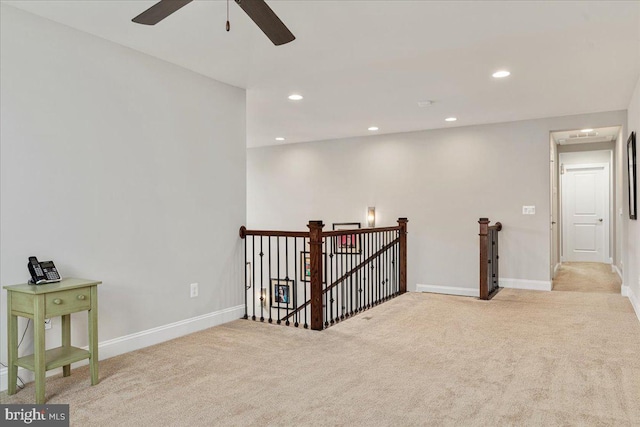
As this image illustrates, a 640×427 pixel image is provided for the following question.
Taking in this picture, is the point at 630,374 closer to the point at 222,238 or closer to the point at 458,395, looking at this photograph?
the point at 458,395

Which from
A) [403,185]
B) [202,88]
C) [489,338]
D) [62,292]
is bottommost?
[489,338]

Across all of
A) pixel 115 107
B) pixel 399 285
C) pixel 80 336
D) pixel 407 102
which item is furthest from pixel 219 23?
pixel 399 285

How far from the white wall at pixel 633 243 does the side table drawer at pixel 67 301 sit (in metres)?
5.03

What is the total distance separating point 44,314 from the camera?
Result: 2.58 meters

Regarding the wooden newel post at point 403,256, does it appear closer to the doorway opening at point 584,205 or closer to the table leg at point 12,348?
the doorway opening at point 584,205

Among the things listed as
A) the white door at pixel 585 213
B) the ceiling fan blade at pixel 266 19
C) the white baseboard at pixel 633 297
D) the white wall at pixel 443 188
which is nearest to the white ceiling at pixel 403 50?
the ceiling fan blade at pixel 266 19

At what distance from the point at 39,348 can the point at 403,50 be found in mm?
3300

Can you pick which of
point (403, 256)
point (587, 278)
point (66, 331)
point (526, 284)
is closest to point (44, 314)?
point (66, 331)

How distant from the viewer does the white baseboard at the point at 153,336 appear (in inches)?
115

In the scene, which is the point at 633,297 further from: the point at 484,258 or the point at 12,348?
the point at 12,348

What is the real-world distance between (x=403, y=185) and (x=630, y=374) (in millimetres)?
4602

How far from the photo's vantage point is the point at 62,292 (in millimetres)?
2691

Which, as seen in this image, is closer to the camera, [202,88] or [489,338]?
[489,338]

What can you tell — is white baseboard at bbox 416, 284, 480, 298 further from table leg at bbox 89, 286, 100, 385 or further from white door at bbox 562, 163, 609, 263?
table leg at bbox 89, 286, 100, 385
